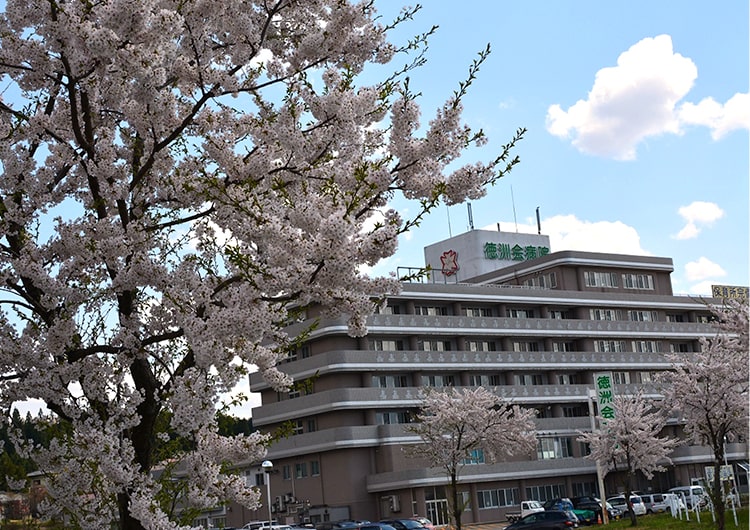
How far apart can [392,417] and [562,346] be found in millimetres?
19308

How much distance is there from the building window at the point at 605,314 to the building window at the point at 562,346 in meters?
3.78

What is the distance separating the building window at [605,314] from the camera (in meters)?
80.9

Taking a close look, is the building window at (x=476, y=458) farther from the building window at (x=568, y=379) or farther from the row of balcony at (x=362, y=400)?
the building window at (x=568, y=379)

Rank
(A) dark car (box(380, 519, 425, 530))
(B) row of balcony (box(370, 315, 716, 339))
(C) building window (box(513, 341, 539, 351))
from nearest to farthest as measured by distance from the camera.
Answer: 1. (A) dark car (box(380, 519, 425, 530))
2. (B) row of balcony (box(370, 315, 716, 339))
3. (C) building window (box(513, 341, 539, 351))

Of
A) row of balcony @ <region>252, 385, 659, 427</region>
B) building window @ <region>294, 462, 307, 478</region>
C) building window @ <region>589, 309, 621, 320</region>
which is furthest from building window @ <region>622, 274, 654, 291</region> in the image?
building window @ <region>294, 462, 307, 478</region>

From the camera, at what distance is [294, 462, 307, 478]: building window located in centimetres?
6662

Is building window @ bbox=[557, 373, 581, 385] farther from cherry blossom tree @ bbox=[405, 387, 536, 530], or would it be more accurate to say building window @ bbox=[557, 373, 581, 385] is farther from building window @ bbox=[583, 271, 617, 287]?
cherry blossom tree @ bbox=[405, 387, 536, 530]

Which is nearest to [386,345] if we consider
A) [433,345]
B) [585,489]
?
[433,345]

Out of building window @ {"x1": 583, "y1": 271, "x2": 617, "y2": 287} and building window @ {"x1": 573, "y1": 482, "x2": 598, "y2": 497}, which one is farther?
building window @ {"x1": 583, "y1": 271, "x2": 617, "y2": 287}

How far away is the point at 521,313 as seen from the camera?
76.2 m

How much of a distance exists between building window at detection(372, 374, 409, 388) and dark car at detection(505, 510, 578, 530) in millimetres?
21592

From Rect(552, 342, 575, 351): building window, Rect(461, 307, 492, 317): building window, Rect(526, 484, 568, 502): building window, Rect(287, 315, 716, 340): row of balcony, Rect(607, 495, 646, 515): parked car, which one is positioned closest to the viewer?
Rect(607, 495, 646, 515): parked car

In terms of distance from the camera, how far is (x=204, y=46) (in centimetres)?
1228

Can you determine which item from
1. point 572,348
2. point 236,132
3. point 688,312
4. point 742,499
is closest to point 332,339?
point 572,348
